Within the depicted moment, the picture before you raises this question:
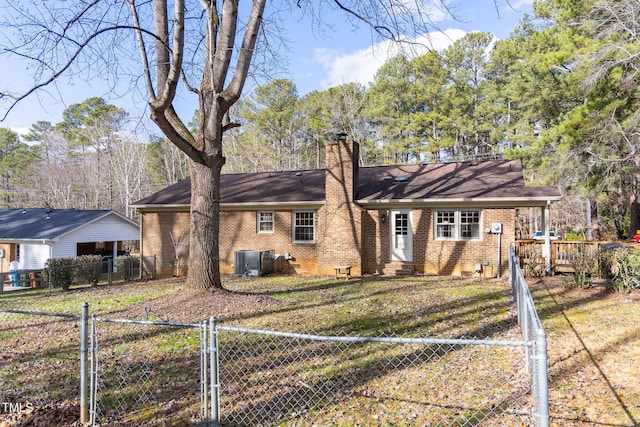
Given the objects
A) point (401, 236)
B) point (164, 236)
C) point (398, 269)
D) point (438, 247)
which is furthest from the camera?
point (164, 236)

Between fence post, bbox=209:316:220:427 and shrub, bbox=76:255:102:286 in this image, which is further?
shrub, bbox=76:255:102:286

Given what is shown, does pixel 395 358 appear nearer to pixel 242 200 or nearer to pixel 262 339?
pixel 262 339

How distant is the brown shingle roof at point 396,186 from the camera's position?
1419 cm

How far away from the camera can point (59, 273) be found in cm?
1438

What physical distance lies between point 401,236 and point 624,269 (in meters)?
6.76

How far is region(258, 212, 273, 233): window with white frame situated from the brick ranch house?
1.6 inches

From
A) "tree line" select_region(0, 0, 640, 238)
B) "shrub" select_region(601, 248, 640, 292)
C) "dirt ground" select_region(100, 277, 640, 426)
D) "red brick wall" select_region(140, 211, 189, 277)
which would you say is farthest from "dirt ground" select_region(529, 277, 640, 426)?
"red brick wall" select_region(140, 211, 189, 277)

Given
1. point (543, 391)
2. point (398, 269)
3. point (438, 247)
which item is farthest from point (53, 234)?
point (543, 391)

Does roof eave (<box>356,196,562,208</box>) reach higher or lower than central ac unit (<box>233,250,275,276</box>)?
higher

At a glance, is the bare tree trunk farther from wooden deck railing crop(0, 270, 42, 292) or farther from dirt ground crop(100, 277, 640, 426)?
wooden deck railing crop(0, 270, 42, 292)

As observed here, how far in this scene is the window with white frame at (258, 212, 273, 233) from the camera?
656 inches

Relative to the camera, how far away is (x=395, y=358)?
5605 millimetres

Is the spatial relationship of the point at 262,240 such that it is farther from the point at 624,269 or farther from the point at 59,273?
the point at 624,269

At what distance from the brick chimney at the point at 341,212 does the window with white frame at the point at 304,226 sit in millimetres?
1032
